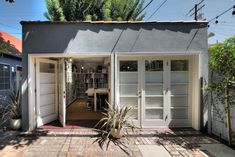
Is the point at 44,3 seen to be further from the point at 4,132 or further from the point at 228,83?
the point at 228,83

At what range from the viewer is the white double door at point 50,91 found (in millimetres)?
6808

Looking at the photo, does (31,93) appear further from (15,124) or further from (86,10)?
(86,10)

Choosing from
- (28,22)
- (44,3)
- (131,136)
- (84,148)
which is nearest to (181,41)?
(131,136)

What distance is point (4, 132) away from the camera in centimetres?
626

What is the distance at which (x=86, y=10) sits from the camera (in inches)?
605

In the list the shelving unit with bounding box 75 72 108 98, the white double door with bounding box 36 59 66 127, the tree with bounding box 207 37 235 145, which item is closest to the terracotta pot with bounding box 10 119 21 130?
the white double door with bounding box 36 59 66 127

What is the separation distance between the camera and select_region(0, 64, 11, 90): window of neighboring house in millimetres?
10473

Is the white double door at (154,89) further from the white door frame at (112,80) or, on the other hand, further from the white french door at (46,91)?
the white french door at (46,91)

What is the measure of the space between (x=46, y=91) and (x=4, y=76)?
4958 mm

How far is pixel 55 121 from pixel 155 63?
4138 millimetres

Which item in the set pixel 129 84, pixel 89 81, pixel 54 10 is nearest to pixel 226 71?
pixel 129 84

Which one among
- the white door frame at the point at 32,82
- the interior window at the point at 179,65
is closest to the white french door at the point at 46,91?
the white door frame at the point at 32,82

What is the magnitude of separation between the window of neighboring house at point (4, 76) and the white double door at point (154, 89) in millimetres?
Answer: 7004

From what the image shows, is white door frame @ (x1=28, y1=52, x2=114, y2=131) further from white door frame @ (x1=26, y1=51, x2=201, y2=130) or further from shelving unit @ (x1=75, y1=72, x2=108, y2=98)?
shelving unit @ (x1=75, y1=72, x2=108, y2=98)
